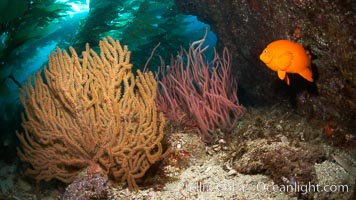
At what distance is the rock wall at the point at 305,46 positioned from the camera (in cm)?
278

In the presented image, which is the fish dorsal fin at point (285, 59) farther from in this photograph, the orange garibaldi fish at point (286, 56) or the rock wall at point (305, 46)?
the rock wall at point (305, 46)

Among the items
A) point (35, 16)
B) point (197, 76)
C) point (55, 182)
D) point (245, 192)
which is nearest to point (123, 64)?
point (197, 76)

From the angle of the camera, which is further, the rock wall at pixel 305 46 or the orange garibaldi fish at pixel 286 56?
the rock wall at pixel 305 46

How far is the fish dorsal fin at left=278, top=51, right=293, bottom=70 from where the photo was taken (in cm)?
238

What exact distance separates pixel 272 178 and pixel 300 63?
112 centimetres

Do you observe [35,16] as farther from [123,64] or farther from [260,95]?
[260,95]

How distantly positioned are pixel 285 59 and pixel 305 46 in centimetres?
Answer: 109

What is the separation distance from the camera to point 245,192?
7.81ft

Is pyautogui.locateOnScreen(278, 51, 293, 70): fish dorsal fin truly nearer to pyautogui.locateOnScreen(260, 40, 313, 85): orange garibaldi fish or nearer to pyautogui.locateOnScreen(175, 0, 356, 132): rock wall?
pyautogui.locateOnScreen(260, 40, 313, 85): orange garibaldi fish

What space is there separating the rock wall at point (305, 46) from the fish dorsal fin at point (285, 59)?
32.2 inches

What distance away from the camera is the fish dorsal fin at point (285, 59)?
2.38 meters

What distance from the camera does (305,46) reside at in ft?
10.7

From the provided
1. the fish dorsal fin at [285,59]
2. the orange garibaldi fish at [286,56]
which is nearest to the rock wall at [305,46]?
the orange garibaldi fish at [286,56]

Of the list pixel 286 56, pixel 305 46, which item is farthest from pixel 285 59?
pixel 305 46
